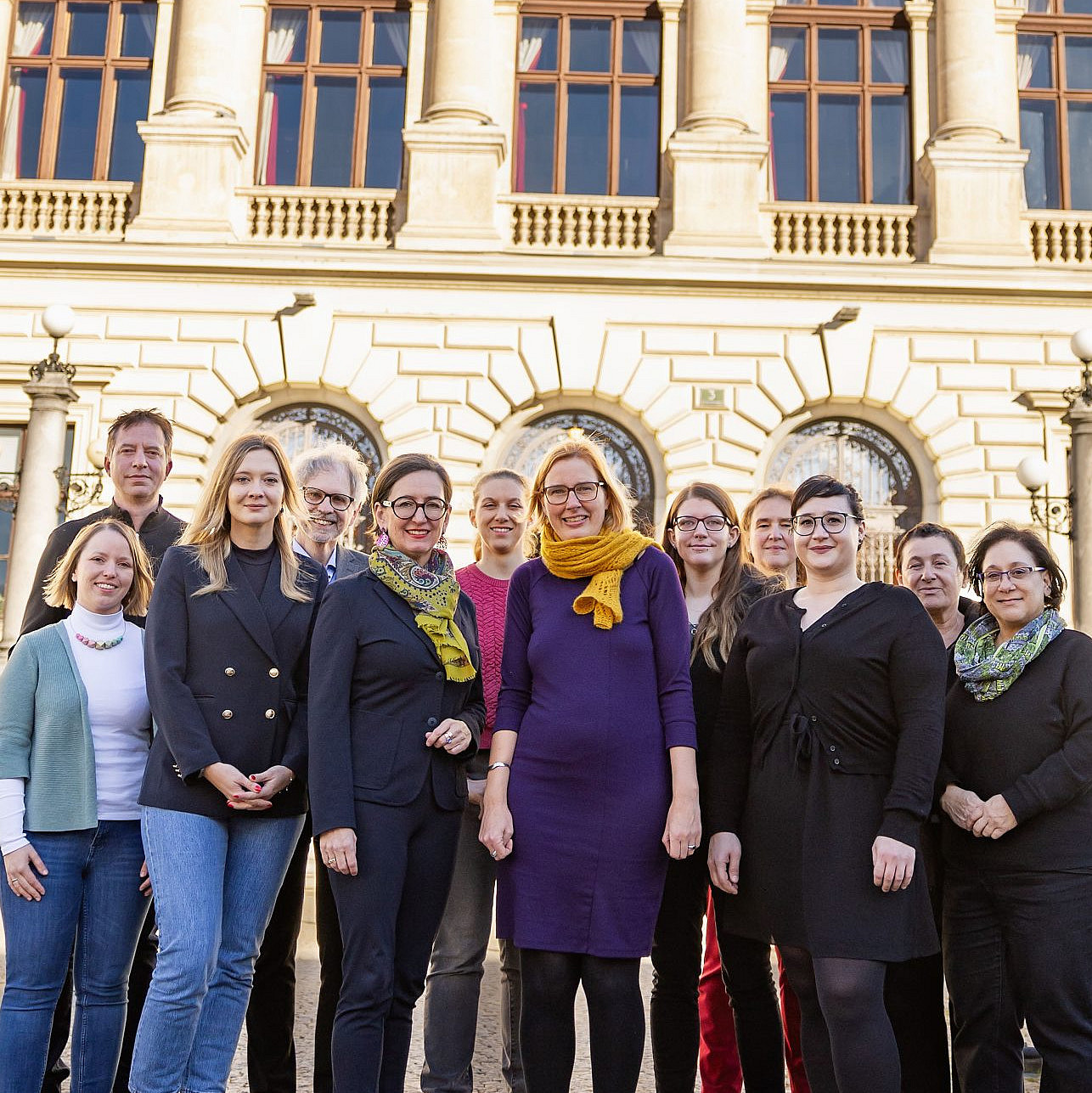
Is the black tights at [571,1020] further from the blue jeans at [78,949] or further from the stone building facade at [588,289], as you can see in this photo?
the stone building facade at [588,289]

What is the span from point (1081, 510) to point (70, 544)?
1059cm

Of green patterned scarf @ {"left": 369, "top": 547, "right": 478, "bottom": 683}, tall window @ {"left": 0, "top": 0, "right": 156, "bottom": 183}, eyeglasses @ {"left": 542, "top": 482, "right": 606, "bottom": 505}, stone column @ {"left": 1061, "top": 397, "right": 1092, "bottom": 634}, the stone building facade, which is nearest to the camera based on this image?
green patterned scarf @ {"left": 369, "top": 547, "right": 478, "bottom": 683}

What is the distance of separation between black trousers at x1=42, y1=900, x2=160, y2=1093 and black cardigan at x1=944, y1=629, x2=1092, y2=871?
8.90 ft

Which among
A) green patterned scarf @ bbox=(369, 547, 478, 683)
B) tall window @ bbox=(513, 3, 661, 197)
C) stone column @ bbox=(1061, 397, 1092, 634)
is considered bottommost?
green patterned scarf @ bbox=(369, 547, 478, 683)

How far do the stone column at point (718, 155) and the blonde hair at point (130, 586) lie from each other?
10.6m

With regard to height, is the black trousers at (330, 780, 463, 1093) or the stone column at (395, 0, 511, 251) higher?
the stone column at (395, 0, 511, 251)

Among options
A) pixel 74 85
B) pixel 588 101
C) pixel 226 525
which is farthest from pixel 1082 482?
pixel 74 85

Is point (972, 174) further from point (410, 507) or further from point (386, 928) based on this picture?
point (386, 928)

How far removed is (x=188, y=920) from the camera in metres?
3.50

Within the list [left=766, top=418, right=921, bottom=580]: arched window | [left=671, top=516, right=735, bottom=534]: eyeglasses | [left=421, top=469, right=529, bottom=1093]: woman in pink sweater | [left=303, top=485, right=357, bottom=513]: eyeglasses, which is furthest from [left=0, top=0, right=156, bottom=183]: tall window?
[left=671, top=516, right=735, bottom=534]: eyeglasses

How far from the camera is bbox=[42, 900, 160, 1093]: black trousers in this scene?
163 inches

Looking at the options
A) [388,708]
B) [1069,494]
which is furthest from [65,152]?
[388,708]

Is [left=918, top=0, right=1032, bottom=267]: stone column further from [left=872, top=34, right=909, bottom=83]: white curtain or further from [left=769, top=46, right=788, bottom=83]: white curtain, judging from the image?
[left=769, top=46, right=788, bottom=83]: white curtain

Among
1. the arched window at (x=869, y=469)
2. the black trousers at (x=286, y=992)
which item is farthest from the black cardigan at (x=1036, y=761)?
the arched window at (x=869, y=469)
